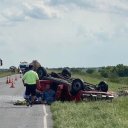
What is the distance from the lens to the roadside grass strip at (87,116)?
58.7 ft

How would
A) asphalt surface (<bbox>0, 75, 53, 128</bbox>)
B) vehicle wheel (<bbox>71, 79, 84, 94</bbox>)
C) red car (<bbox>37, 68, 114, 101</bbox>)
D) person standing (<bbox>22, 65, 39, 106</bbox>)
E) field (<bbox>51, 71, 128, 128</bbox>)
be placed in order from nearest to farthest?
1. field (<bbox>51, 71, 128, 128</bbox>)
2. asphalt surface (<bbox>0, 75, 53, 128</bbox>)
3. person standing (<bbox>22, 65, 39, 106</bbox>)
4. red car (<bbox>37, 68, 114, 101</bbox>)
5. vehicle wheel (<bbox>71, 79, 84, 94</bbox>)

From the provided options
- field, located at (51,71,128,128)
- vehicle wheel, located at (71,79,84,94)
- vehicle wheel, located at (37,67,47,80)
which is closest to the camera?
field, located at (51,71,128,128)

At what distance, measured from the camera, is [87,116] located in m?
20.7

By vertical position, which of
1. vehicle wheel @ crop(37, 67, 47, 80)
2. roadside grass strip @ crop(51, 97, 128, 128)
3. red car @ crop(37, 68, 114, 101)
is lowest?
roadside grass strip @ crop(51, 97, 128, 128)

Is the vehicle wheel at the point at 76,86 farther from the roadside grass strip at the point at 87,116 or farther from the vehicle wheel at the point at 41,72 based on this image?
the vehicle wheel at the point at 41,72

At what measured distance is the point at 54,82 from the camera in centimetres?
2892

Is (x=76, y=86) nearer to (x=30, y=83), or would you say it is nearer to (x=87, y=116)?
(x=30, y=83)

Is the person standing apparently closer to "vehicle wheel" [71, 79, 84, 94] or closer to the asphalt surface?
the asphalt surface

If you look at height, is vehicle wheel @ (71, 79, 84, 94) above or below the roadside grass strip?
above

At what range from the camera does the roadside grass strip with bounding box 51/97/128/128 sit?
58.7 feet

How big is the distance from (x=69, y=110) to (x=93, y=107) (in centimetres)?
194

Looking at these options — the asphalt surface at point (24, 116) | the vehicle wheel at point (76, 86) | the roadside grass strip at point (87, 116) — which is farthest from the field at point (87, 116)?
the vehicle wheel at point (76, 86)

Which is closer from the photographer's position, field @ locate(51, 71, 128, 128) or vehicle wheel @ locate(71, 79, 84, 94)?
field @ locate(51, 71, 128, 128)

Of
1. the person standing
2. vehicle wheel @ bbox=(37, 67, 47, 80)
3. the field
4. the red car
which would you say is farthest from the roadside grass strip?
vehicle wheel @ bbox=(37, 67, 47, 80)
